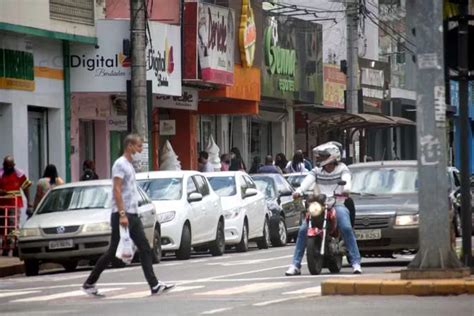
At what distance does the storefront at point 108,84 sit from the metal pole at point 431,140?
18569 mm

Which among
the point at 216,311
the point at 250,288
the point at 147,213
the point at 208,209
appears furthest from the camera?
the point at 208,209

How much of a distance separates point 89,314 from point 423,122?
4074 mm

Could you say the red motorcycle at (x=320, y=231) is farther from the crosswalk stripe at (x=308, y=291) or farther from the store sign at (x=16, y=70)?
the store sign at (x=16, y=70)

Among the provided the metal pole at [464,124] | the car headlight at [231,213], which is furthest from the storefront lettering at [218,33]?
the metal pole at [464,124]

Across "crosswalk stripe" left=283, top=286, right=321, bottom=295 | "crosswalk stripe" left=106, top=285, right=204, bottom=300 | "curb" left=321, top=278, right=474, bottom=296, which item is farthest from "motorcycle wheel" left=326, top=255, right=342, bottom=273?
"curb" left=321, top=278, right=474, bottom=296

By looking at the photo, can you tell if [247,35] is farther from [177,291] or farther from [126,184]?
[126,184]

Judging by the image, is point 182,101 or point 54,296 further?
point 182,101

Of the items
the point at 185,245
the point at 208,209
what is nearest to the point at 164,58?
the point at 208,209

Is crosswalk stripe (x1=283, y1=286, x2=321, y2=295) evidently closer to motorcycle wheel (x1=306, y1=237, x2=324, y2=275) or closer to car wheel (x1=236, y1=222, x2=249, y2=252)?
motorcycle wheel (x1=306, y1=237, x2=324, y2=275)

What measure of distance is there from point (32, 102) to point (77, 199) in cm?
878

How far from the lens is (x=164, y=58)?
40156mm

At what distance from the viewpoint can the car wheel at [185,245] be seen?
1148 inches

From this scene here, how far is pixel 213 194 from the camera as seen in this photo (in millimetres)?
31422

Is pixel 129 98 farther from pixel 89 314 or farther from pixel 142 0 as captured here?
pixel 89 314
